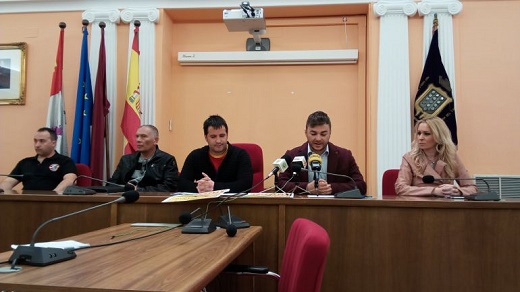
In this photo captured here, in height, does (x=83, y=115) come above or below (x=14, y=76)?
below

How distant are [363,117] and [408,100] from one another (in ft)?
1.49

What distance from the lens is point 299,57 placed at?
4.27 metres

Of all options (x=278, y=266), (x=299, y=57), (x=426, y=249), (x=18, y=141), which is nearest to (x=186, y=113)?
(x=299, y=57)

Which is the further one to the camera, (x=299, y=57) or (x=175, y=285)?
(x=299, y=57)

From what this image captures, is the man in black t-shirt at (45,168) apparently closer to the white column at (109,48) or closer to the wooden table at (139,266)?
the white column at (109,48)

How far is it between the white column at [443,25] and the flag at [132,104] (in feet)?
8.26

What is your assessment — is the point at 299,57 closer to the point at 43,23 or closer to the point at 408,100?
the point at 408,100

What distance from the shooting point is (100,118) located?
13.3ft

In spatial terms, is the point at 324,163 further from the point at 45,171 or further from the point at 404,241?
the point at 45,171

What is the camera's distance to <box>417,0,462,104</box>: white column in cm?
392

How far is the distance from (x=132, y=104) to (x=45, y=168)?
3.02 ft

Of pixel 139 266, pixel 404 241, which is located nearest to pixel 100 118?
pixel 404 241

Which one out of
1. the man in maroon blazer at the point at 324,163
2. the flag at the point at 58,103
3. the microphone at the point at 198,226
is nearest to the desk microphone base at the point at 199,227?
the microphone at the point at 198,226

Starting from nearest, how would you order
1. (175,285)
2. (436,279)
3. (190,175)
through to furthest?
(175,285) → (436,279) → (190,175)
